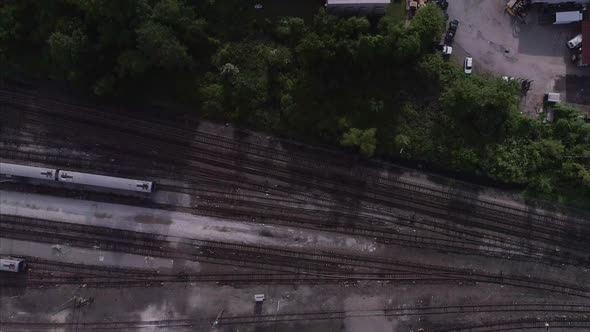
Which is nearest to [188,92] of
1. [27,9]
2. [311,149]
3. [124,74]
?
[124,74]

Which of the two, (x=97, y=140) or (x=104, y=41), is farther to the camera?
(x=97, y=140)

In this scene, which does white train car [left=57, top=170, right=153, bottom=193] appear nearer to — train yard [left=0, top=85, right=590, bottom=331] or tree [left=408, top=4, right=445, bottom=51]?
train yard [left=0, top=85, right=590, bottom=331]

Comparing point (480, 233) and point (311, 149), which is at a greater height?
point (311, 149)

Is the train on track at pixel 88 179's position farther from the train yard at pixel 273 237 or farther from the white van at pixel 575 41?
the white van at pixel 575 41

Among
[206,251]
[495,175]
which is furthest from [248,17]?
[495,175]

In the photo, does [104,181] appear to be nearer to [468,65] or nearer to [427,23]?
[427,23]

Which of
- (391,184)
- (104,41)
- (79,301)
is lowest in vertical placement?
(79,301)

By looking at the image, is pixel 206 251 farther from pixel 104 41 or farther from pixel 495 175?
pixel 495 175
